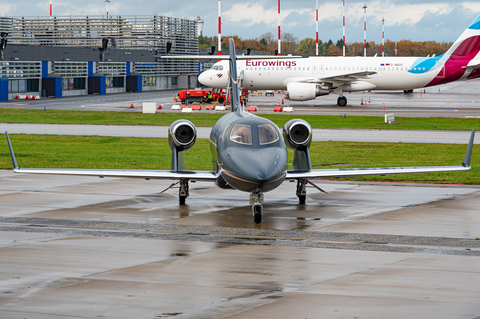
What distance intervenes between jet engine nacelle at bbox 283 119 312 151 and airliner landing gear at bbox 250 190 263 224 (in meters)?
3.94

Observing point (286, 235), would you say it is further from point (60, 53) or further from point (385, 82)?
point (60, 53)

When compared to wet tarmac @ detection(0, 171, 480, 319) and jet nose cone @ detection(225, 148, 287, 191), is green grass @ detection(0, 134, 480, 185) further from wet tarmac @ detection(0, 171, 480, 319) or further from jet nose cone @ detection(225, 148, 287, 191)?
jet nose cone @ detection(225, 148, 287, 191)

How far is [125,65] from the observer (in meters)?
98.9

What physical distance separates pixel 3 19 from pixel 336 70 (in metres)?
83.7

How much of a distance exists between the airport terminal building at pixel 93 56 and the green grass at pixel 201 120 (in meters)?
23.2

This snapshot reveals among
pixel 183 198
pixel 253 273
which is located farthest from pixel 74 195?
pixel 253 273

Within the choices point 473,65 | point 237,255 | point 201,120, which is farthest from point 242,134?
point 473,65

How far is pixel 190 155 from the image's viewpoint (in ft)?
101

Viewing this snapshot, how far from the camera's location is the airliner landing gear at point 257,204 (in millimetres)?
15867

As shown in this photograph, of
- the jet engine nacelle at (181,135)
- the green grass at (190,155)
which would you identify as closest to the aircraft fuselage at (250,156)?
the jet engine nacelle at (181,135)

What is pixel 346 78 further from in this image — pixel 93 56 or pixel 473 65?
pixel 93 56

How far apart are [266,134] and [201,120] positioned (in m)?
32.4

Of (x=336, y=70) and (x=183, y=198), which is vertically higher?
(x=336, y=70)

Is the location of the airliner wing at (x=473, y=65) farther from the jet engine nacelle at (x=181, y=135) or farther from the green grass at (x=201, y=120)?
the jet engine nacelle at (x=181, y=135)
